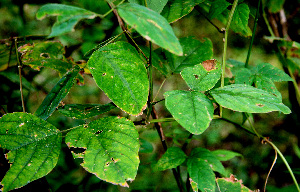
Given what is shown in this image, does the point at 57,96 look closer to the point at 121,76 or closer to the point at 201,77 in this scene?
the point at 121,76

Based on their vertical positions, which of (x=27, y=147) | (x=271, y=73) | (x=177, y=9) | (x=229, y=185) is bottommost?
(x=229, y=185)

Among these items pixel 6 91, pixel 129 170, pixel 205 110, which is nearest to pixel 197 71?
pixel 205 110

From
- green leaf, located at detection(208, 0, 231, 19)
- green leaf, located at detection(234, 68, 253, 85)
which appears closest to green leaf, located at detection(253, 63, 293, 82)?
green leaf, located at detection(234, 68, 253, 85)

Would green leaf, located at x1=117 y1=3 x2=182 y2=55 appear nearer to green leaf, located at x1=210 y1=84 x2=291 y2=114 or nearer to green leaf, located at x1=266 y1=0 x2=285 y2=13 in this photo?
green leaf, located at x1=210 y1=84 x2=291 y2=114

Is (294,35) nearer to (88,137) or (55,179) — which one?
(88,137)

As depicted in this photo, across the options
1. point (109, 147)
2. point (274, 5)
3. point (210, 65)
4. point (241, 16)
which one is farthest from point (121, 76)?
point (274, 5)

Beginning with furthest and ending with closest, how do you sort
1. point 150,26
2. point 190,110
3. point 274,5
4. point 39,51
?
1. point 274,5
2. point 39,51
3. point 190,110
4. point 150,26
